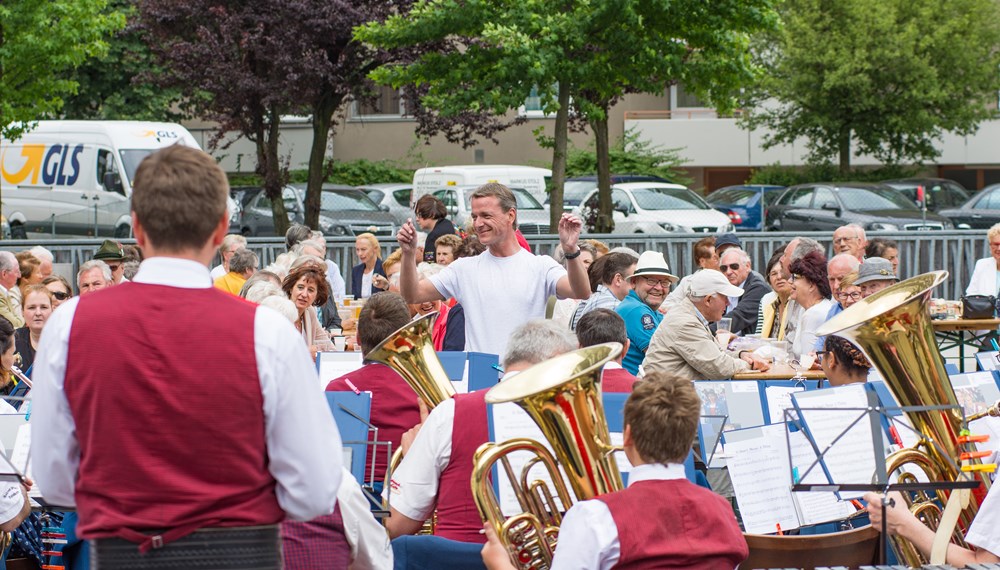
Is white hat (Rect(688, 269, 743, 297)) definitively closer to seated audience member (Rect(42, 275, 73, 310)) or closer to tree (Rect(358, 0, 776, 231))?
seated audience member (Rect(42, 275, 73, 310))

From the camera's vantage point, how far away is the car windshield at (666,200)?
23.7m

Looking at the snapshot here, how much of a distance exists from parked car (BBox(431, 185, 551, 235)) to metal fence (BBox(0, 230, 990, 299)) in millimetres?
6644

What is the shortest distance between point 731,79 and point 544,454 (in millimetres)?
14171

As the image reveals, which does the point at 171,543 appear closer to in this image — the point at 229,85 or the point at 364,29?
the point at 364,29

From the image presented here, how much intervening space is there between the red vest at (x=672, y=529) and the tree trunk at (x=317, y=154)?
19347 mm

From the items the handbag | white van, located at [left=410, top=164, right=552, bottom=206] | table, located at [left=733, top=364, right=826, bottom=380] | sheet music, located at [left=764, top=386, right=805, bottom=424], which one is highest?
white van, located at [left=410, top=164, right=552, bottom=206]

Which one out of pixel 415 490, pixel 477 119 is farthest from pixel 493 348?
pixel 477 119

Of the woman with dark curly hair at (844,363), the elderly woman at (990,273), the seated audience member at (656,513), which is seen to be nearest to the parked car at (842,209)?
the elderly woman at (990,273)

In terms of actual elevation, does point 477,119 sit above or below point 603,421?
above

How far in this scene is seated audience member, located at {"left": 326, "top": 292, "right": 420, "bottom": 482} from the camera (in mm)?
5642

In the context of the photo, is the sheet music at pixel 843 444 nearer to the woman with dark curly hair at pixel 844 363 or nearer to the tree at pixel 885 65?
the woman with dark curly hair at pixel 844 363

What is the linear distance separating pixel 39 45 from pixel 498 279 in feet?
41.9

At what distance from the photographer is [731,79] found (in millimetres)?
17250

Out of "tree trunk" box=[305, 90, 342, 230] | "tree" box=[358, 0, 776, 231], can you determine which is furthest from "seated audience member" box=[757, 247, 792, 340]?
"tree trunk" box=[305, 90, 342, 230]
